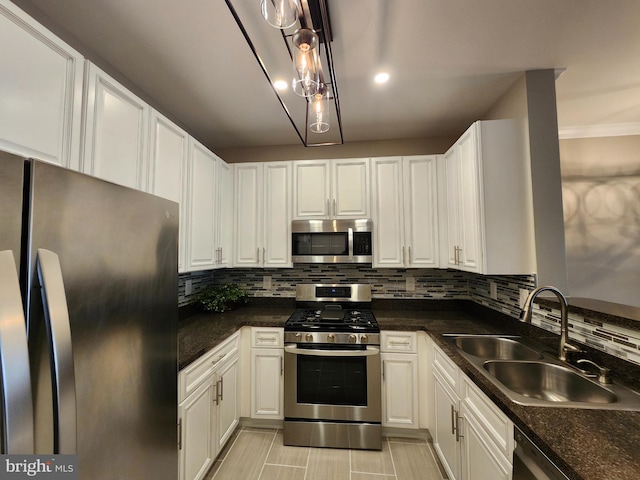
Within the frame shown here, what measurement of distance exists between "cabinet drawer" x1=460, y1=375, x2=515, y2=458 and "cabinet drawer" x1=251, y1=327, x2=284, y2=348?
137cm

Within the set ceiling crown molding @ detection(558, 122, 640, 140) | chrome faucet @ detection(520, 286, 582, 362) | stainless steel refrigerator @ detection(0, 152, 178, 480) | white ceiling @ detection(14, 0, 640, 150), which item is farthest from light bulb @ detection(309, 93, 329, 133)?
ceiling crown molding @ detection(558, 122, 640, 140)

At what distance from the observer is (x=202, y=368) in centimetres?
181

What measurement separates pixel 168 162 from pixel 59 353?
1569mm

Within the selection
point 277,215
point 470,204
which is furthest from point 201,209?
point 470,204

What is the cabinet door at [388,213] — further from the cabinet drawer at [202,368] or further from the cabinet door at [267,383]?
the cabinet drawer at [202,368]

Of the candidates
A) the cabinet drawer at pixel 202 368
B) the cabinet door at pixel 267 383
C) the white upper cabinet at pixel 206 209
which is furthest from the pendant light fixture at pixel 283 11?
the cabinet door at pixel 267 383

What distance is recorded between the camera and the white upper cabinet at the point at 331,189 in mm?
2770

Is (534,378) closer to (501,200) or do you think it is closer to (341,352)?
(501,200)

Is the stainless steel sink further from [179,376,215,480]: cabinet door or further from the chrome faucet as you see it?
[179,376,215,480]: cabinet door

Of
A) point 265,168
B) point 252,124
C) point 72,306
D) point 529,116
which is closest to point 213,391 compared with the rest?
point 72,306

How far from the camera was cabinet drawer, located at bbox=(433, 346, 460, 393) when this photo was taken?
1.73 meters

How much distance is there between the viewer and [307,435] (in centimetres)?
227

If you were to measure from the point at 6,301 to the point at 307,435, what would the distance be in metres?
2.30

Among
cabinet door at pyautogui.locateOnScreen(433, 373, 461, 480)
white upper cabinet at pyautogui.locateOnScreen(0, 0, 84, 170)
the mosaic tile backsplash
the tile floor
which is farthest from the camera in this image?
the mosaic tile backsplash
